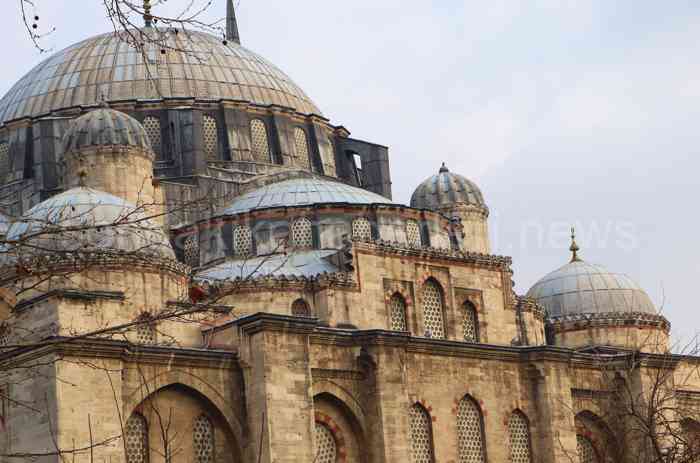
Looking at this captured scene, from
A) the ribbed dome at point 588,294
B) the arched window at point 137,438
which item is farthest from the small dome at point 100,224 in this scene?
the ribbed dome at point 588,294

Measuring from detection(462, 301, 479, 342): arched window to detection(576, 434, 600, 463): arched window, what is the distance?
3732 millimetres

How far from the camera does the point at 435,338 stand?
36.0 metres

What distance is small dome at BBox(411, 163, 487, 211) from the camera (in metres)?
45.4

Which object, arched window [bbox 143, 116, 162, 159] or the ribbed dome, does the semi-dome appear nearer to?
the ribbed dome

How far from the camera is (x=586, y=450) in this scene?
125 feet

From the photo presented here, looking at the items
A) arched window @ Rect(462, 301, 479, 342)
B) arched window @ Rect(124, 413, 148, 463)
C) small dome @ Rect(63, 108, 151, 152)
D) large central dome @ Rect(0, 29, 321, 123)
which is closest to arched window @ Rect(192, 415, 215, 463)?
arched window @ Rect(124, 413, 148, 463)

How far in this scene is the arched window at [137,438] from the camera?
29.3m

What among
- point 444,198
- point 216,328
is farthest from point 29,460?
point 444,198

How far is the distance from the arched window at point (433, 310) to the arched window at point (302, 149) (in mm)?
10204

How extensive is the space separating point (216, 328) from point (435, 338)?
6.23 meters

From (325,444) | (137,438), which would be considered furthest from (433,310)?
(137,438)

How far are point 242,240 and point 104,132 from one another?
4812 mm

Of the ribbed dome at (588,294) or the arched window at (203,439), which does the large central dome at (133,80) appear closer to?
the ribbed dome at (588,294)

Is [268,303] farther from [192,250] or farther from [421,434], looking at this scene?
[421,434]
